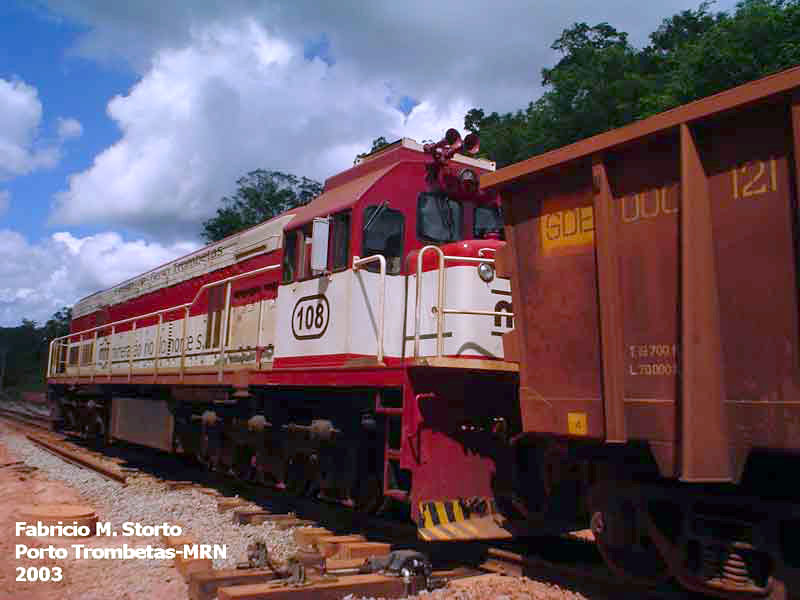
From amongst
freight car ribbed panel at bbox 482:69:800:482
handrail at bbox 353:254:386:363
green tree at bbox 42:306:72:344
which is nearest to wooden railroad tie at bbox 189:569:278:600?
handrail at bbox 353:254:386:363

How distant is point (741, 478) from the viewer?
3.96 m

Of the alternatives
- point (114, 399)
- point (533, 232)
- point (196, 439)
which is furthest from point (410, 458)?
point (114, 399)

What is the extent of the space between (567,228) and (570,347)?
2.65ft

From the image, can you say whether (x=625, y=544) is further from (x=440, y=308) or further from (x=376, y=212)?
(x=376, y=212)

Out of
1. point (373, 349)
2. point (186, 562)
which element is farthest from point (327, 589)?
point (373, 349)

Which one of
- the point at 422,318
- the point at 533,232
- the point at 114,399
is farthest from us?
the point at 114,399

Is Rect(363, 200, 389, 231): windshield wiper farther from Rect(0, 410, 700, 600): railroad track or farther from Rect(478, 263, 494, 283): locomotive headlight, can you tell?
Rect(0, 410, 700, 600): railroad track

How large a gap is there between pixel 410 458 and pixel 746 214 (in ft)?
10.6

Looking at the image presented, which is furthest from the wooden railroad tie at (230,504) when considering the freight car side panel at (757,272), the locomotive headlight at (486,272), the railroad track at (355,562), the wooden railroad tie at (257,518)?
the freight car side panel at (757,272)

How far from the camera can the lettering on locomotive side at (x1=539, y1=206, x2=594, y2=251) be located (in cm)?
463

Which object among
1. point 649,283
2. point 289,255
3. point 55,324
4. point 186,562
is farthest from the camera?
point 55,324

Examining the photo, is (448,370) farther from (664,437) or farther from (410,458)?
(664,437)

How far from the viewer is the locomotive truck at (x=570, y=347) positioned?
3.73 m

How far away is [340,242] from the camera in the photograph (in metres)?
7.16
